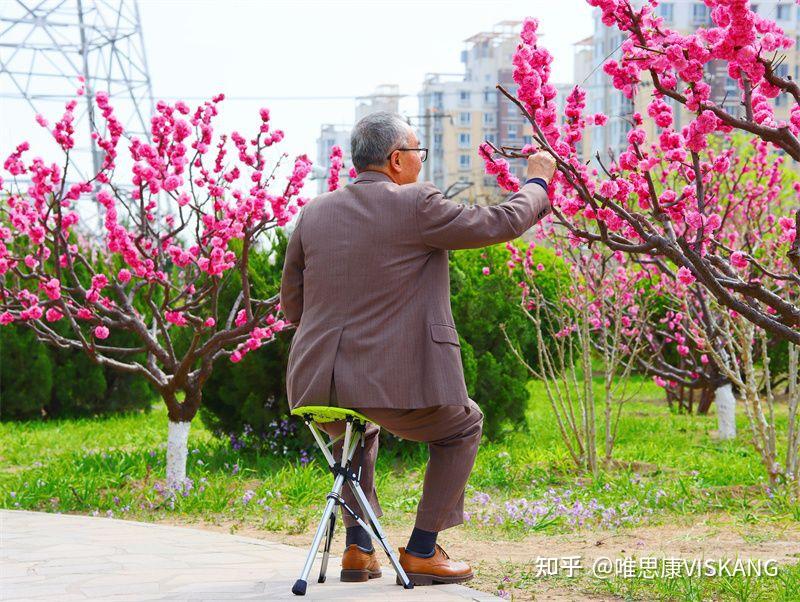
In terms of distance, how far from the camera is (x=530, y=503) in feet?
18.2

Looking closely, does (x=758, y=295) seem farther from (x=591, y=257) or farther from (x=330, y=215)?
(x=591, y=257)

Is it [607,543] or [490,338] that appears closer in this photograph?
[607,543]

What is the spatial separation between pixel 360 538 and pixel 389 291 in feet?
3.07

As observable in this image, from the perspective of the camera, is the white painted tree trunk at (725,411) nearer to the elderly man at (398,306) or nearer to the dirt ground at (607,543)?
the dirt ground at (607,543)

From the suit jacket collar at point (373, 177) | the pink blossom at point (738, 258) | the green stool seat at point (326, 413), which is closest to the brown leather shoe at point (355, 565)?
the green stool seat at point (326, 413)

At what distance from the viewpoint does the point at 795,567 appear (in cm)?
377

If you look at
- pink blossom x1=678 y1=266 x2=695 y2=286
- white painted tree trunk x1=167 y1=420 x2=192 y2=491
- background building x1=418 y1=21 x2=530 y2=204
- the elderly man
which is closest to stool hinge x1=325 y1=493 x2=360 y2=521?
the elderly man

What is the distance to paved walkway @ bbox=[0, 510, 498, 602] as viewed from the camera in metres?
3.47

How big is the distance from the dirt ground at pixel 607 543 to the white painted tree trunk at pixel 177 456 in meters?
0.51

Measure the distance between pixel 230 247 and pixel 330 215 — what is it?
369 cm

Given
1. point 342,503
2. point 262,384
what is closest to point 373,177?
point 342,503

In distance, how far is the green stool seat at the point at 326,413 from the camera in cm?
331

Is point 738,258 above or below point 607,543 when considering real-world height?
above

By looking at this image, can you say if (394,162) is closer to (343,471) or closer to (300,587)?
(343,471)
